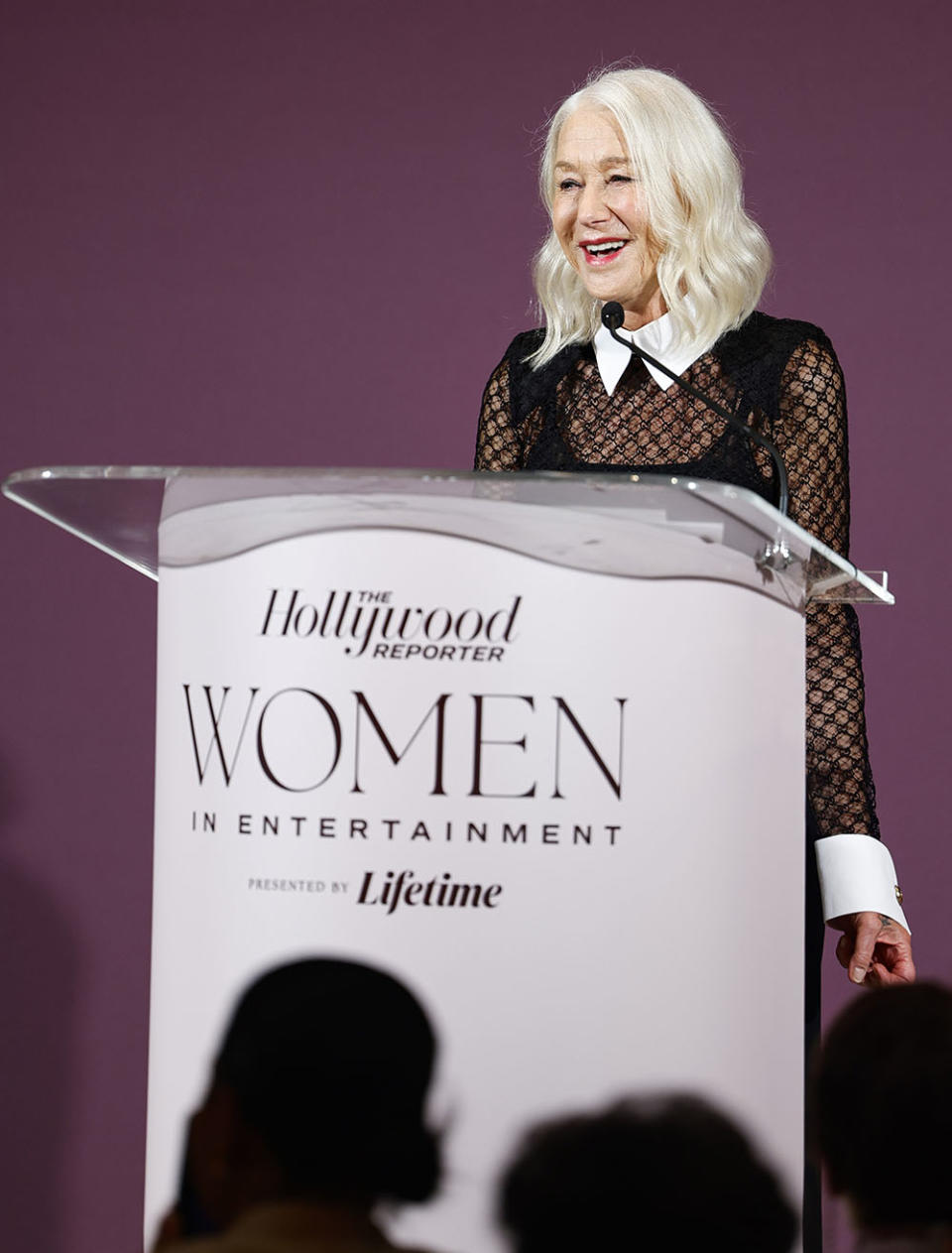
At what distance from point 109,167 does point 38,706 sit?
1.02 meters

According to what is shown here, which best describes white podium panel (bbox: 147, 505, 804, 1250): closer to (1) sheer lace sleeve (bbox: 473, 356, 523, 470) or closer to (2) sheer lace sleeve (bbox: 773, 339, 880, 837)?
(2) sheer lace sleeve (bbox: 773, 339, 880, 837)

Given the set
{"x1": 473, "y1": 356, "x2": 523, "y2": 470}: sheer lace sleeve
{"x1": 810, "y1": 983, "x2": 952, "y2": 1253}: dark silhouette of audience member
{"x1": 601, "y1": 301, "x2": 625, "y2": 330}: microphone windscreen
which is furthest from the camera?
{"x1": 473, "y1": 356, "x2": 523, "y2": 470}: sheer lace sleeve

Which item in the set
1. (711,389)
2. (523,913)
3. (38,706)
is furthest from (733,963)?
(38,706)

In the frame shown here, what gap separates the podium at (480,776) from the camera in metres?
1.10

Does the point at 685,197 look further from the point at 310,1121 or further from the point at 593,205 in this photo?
the point at 310,1121

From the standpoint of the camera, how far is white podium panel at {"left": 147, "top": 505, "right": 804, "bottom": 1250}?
3.60ft

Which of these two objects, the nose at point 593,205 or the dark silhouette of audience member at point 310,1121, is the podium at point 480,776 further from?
the nose at point 593,205

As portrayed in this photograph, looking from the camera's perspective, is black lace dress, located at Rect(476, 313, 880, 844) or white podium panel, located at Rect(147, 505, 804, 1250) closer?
white podium panel, located at Rect(147, 505, 804, 1250)

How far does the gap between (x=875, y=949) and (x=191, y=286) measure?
1.96 meters

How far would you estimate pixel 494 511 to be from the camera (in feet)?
3.63

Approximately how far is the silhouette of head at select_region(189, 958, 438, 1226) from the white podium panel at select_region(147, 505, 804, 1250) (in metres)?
0.02

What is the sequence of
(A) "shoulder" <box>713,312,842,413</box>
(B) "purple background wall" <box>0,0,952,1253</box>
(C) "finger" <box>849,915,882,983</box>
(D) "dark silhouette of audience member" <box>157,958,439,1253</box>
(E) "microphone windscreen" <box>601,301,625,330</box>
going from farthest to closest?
(B) "purple background wall" <box>0,0,952,1253</box>, (A) "shoulder" <box>713,312,842,413</box>, (C) "finger" <box>849,915,882,983</box>, (E) "microphone windscreen" <box>601,301,625,330</box>, (D) "dark silhouette of audience member" <box>157,958,439,1253</box>

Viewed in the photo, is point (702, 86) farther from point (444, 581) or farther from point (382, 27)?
point (444, 581)

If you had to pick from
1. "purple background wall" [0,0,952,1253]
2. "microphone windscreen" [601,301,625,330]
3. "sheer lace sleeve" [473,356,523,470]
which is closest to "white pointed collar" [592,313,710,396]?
"sheer lace sleeve" [473,356,523,470]
